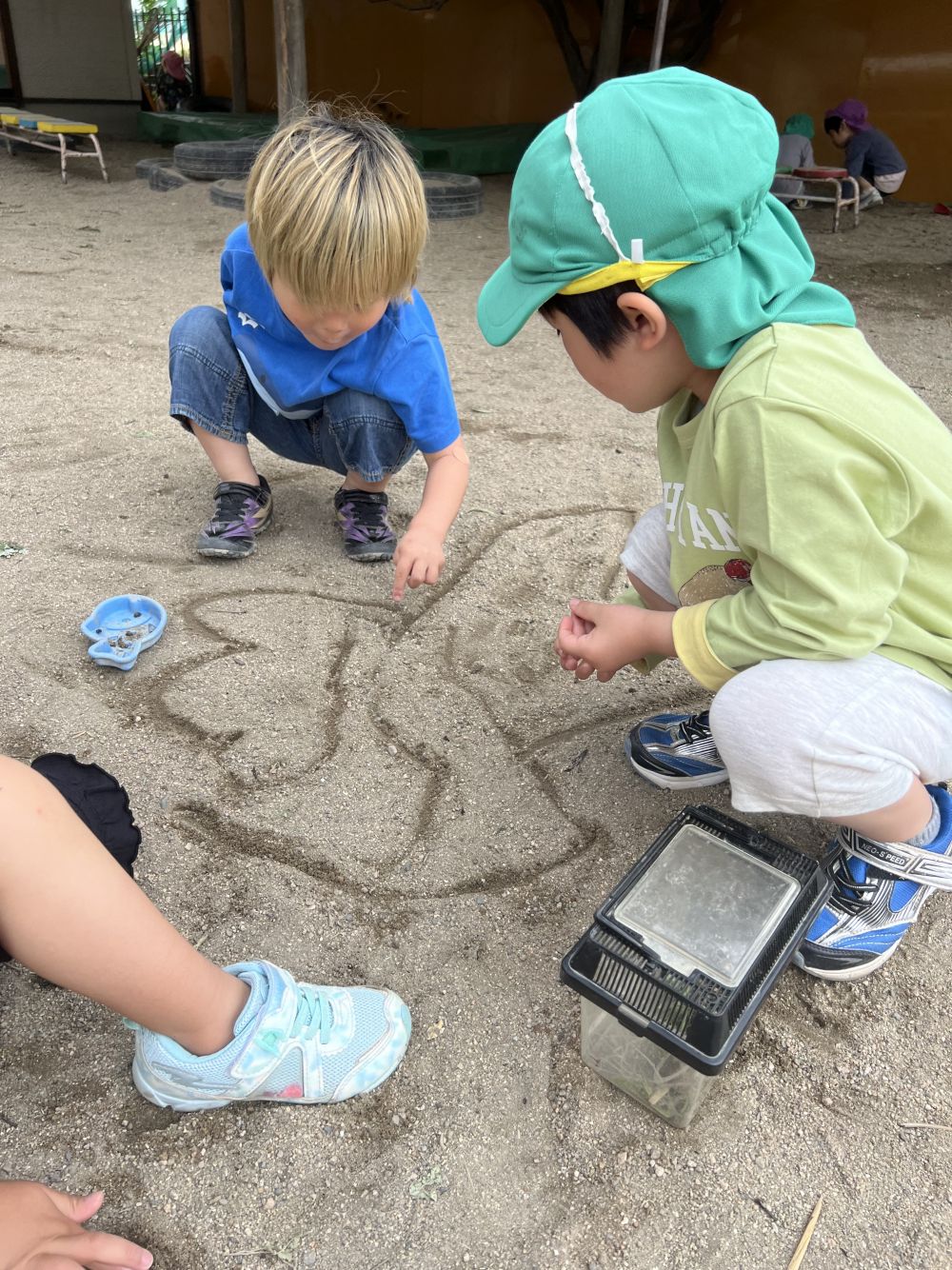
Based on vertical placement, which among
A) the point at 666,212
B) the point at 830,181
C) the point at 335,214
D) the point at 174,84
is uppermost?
the point at 666,212

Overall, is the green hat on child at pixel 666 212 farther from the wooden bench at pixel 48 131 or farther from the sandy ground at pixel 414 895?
the wooden bench at pixel 48 131

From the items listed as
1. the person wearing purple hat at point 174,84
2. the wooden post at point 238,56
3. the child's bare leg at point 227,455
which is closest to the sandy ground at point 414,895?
the child's bare leg at point 227,455

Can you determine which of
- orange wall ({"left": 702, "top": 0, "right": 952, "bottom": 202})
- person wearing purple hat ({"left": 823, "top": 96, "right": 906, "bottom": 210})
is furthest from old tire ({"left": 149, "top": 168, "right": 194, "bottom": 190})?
orange wall ({"left": 702, "top": 0, "right": 952, "bottom": 202})

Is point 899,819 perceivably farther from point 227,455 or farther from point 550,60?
point 550,60

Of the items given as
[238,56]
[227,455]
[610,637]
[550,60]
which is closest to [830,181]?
[550,60]

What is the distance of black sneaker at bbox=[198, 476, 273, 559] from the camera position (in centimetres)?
201

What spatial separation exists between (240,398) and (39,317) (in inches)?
72.8

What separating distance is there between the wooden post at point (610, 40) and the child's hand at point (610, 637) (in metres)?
8.11

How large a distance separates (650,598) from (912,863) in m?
0.58

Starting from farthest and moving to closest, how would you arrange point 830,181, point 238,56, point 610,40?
point 238,56 → point 610,40 → point 830,181

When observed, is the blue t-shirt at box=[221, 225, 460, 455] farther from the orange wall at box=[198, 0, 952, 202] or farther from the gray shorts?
the orange wall at box=[198, 0, 952, 202]

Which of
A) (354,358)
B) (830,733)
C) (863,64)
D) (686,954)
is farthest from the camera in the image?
(863,64)

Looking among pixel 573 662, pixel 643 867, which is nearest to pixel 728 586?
pixel 573 662

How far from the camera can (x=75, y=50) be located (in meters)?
9.09
